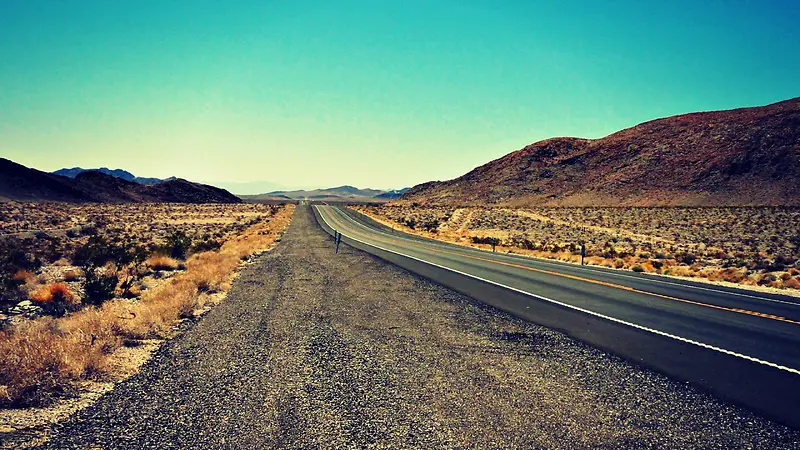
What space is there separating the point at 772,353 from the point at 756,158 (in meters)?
101

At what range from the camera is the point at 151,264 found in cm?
1997

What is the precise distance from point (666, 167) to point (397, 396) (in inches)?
4346

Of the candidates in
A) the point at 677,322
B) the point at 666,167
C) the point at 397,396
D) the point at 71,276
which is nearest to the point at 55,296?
the point at 71,276

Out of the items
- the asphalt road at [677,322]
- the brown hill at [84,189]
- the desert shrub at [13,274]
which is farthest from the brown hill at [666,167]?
the desert shrub at [13,274]

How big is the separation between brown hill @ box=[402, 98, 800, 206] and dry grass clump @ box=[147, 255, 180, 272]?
88.9m

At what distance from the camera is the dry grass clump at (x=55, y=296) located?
508 inches

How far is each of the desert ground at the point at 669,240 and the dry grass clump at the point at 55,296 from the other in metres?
23.8

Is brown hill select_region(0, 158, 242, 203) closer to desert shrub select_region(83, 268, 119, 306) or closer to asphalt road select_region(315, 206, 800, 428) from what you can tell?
desert shrub select_region(83, 268, 119, 306)

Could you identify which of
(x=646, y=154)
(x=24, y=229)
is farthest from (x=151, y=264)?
(x=646, y=154)

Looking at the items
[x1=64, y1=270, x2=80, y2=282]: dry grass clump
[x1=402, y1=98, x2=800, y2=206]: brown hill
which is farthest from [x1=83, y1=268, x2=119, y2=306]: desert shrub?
[x1=402, y1=98, x2=800, y2=206]: brown hill

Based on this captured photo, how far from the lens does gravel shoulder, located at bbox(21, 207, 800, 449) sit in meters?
4.93

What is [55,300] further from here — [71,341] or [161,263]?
[71,341]

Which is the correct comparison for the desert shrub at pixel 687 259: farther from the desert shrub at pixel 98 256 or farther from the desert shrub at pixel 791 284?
the desert shrub at pixel 98 256

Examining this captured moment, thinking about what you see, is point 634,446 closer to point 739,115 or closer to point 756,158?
point 756,158
